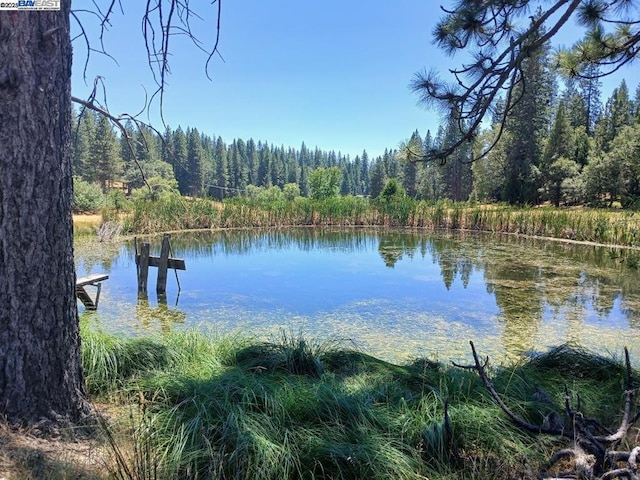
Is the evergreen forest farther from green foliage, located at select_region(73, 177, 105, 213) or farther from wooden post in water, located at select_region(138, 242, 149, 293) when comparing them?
wooden post in water, located at select_region(138, 242, 149, 293)

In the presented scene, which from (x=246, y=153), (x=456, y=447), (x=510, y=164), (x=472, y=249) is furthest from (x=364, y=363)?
(x=246, y=153)

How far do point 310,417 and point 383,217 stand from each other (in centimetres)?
1813

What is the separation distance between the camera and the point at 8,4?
161 cm

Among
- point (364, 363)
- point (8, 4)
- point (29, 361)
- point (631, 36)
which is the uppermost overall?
point (631, 36)

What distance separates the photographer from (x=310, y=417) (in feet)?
6.01

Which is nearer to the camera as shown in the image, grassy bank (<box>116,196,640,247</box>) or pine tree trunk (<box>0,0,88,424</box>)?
pine tree trunk (<box>0,0,88,424</box>)

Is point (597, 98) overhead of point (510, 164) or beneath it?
overhead

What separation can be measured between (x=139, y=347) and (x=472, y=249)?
10980 millimetres

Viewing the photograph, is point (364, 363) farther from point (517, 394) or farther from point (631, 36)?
point (631, 36)

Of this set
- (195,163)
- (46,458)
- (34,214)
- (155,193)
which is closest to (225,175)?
(195,163)

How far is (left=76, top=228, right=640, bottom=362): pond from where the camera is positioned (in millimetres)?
4848

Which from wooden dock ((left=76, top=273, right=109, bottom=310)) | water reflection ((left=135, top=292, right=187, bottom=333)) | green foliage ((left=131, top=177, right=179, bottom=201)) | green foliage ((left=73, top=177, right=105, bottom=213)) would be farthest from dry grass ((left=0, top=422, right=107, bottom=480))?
green foliage ((left=73, top=177, right=105, bottom=213))

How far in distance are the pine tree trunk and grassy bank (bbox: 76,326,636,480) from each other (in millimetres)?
369

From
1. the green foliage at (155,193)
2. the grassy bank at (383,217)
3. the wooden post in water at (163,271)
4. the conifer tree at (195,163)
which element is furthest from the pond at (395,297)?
the conifer tree at (195,163)
